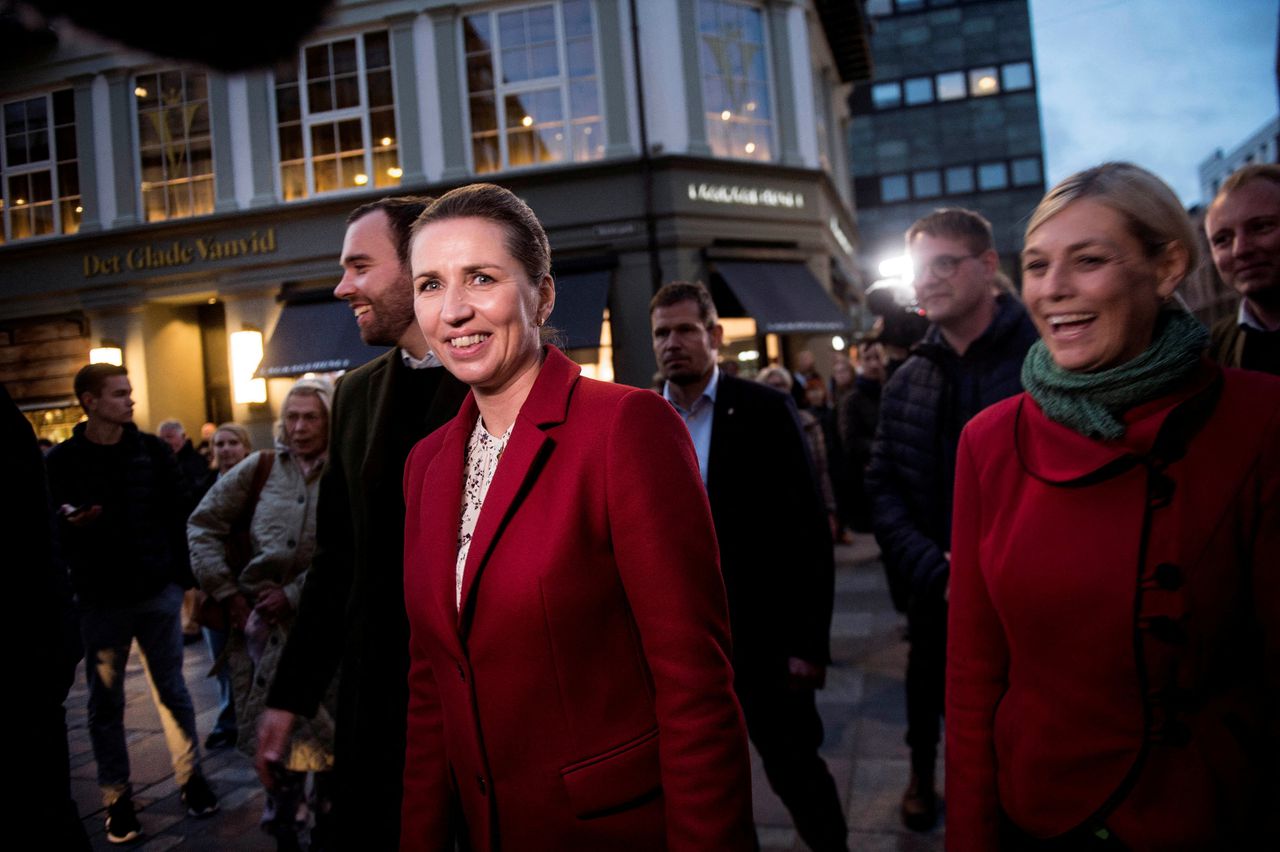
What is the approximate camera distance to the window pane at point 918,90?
37.4 meters

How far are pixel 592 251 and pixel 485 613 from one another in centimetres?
1236

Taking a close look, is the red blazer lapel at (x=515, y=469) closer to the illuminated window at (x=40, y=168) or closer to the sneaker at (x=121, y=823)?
the illuminated window at (x=40, y=168)

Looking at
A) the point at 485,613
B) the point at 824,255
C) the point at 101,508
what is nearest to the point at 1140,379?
the point at 485,613

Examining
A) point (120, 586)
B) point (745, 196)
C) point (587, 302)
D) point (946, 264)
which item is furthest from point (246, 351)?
point (745, 196)

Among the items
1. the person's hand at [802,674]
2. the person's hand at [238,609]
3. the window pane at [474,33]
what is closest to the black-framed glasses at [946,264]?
the person's hand at [802,674]

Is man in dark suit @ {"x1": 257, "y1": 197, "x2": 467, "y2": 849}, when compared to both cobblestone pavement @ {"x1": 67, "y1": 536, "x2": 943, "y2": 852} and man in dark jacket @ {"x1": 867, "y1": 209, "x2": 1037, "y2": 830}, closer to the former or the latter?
man in dark jacket @ {"x1": 867, "y1": 209, "x2": 1037, "y2": 830}

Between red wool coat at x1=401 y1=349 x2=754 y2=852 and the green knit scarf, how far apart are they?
76 centimetres

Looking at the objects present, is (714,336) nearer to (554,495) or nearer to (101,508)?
(554,495)

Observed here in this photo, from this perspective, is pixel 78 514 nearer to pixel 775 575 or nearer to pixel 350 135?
pixel 775 575

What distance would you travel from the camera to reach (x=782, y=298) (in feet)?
45.2

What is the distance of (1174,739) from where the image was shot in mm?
1397

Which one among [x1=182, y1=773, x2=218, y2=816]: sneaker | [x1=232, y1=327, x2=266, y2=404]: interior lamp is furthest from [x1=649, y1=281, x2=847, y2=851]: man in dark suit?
[x1=232, y1=327, x2=266, y2=404]: interior lamp

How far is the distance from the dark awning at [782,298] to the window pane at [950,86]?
93.0 feet

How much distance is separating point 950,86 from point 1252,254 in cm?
3983
